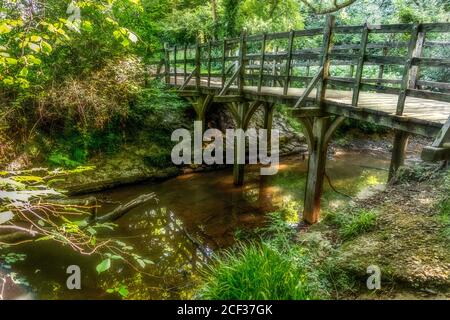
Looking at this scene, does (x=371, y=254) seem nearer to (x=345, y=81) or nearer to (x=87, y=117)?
(x=345, y=81)

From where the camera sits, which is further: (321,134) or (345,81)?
(321,134)

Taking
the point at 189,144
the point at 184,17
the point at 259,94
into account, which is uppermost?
the point at 184,17

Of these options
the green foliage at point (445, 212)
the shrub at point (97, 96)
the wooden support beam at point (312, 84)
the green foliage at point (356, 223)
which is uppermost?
the wooden support beam at point (312, 84)

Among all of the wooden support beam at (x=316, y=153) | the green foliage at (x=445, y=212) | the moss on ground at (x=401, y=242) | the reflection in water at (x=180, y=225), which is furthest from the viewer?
the wooden support beam at (x=316, y=153)

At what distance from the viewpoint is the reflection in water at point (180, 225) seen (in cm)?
566

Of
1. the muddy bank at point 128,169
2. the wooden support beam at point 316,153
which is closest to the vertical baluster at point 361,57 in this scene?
the wooden support beam at point 316,153

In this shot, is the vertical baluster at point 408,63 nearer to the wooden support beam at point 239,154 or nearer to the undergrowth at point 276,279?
the undergrowth at point 276,279

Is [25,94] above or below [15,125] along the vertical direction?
above

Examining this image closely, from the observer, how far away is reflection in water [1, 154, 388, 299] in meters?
5.66

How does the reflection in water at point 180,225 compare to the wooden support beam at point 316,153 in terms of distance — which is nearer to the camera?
the reflection in water at point 180,225
